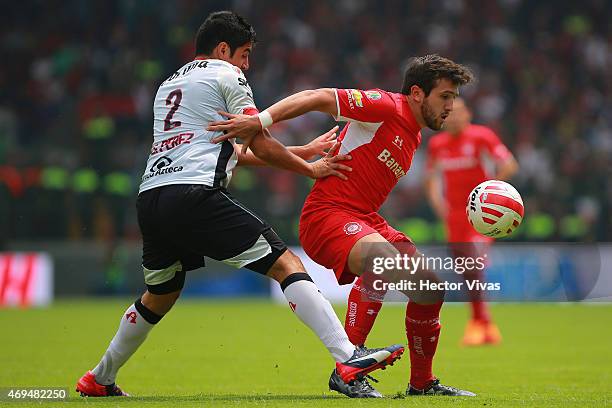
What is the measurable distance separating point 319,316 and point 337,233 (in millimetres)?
602

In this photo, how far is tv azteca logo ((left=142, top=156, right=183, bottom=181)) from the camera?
19.5ft

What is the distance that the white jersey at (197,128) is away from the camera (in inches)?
234

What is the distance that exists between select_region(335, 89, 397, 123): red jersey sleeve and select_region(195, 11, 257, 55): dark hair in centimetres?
69

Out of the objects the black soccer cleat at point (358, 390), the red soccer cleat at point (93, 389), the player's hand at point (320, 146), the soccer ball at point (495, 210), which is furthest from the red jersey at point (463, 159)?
the red soccer cleat at point (93, 389)

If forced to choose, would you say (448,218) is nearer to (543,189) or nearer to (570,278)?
(570,278)

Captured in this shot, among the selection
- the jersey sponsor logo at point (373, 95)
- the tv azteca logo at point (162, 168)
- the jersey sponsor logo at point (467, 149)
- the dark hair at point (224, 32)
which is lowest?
the tv azteca logo at point (162, 168)

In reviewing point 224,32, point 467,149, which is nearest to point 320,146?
point 224,32

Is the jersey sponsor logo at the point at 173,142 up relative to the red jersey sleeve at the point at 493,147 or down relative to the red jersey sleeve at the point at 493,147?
down

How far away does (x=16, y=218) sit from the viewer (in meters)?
17.0

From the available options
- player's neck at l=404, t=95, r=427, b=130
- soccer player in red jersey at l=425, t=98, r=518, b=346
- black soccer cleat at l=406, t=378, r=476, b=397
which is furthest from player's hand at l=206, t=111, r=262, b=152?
soccer player in red jersey at l=425, t=98, r=518, b=346

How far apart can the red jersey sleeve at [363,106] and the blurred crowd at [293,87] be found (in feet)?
35.1

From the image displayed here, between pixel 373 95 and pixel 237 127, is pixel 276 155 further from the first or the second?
pixel 373 95

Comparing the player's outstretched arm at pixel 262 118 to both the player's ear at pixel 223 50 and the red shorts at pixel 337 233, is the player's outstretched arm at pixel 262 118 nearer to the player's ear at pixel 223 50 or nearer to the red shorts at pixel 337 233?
the player's ear at pixel 223 50

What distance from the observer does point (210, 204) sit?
19.2 feet
